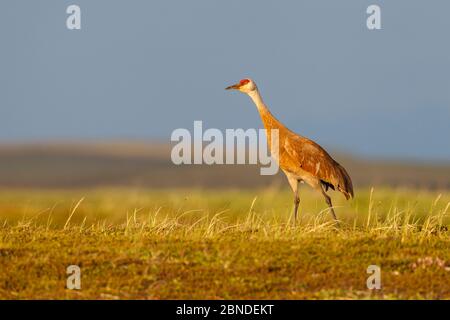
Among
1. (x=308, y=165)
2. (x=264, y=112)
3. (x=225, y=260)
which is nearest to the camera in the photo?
(x=225, y=260)

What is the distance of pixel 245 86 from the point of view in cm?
1669

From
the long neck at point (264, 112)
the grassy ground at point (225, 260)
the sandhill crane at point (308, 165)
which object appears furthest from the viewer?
the long neck at point (264, 112)

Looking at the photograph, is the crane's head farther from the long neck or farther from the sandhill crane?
the sandhill crane

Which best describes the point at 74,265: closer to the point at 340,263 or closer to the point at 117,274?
the point at 117,274

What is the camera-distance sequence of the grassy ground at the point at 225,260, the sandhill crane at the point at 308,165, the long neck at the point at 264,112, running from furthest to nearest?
the long neck at the point at 264,112 < the sandhill crane at the point at 308,165 < the grassy ground at the point at 225,260

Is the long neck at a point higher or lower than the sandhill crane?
higher

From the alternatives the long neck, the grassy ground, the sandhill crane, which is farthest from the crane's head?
the grassy ground

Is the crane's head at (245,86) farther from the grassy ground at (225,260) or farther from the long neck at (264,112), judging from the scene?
the grassy ground at (225,260)

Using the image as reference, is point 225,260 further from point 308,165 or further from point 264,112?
point 264,112

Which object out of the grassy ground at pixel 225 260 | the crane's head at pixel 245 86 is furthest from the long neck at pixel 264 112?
the grassy ground at pixel 225 260

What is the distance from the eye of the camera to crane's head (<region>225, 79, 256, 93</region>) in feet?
54.6

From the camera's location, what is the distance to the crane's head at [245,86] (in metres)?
16.6

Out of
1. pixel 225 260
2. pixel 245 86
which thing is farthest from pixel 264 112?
pixel 225 260
